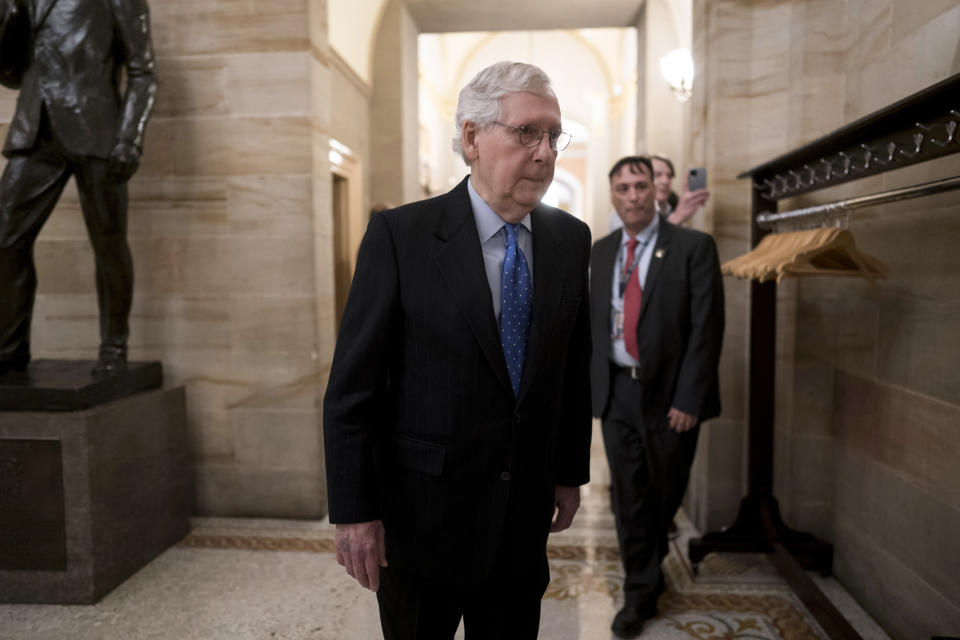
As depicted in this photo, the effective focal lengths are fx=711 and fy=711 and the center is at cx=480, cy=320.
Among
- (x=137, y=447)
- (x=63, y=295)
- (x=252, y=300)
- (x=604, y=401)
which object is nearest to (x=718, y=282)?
(x=604, y=401)

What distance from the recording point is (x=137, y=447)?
3568 mm

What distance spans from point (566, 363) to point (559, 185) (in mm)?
29484

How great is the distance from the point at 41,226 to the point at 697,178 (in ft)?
10.8

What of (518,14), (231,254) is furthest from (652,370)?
(518,14)

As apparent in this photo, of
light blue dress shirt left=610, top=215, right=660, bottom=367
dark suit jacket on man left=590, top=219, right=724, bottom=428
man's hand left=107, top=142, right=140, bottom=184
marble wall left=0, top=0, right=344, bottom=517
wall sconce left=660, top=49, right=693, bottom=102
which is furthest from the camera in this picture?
wall sconce left=660, top=49, right=693, bottom=102

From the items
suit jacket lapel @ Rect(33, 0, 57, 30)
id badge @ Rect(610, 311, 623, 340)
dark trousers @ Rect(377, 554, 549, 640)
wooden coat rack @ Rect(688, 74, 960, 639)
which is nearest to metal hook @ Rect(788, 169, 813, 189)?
wooden coat rack @ Rect(688, 74, 960, 639)

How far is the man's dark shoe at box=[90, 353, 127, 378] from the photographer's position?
348 cm

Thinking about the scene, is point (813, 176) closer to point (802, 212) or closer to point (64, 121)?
point (802, 212)

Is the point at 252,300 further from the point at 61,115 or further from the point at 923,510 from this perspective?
the point at 923,510

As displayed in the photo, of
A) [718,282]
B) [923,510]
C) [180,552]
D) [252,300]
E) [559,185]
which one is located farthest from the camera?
[559,185]

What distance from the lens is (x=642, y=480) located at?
3.07 m

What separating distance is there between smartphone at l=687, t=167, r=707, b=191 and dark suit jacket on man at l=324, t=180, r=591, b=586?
245 centimetres

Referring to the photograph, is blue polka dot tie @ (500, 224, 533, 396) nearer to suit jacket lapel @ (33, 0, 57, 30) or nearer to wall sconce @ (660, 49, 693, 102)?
suit jacket lapel @ (33, 0, 57, 30)

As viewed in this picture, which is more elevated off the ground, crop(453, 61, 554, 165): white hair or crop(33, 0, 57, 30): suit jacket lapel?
crop(33, 0, 57, 30): suit jacket lapel
